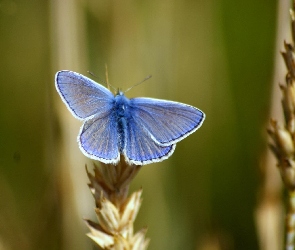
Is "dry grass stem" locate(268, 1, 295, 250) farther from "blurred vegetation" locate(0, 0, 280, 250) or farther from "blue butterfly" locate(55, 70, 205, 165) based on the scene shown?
"blurred vegetation" locate(0, 0, 280, 250)

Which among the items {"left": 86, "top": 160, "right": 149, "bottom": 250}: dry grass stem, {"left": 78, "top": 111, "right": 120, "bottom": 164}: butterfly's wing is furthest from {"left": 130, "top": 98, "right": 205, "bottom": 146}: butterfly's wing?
{"left": 86, "top": 160, "right": 149, "bottom": 250}: dry grass stem

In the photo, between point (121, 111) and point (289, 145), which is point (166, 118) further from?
point (289, 145)

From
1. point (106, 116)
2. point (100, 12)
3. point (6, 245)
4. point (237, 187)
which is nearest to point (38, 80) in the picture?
point (100, 12)

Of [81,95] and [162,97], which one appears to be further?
[162,97]

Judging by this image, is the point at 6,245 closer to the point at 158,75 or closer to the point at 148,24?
the point at 158,75

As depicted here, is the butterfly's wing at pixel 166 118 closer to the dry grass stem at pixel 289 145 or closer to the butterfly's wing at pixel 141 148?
the butterfly's wing at pixel 141 148

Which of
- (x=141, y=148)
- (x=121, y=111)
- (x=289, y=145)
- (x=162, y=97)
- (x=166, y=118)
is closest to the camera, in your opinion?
(x=289, y=145)

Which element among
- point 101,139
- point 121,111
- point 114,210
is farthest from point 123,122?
point 114,210
